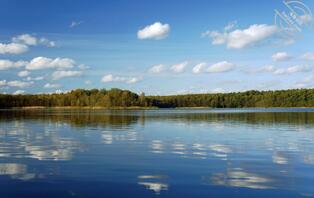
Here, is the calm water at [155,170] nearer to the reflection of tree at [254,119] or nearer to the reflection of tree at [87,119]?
the reflection of tree at [87,119]

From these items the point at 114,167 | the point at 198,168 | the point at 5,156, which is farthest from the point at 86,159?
the point at 198,168

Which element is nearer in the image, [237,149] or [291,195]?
[291,195]

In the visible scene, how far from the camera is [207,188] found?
1608cm

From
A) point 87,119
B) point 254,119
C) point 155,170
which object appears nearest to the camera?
point 155,170

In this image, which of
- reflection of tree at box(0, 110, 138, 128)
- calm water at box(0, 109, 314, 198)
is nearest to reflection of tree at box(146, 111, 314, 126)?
reflection of tree at box(0, 110, 138, 128)

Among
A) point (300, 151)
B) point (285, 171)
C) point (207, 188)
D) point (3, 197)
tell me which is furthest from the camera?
point (300, 151)

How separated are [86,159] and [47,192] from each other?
8531 mm

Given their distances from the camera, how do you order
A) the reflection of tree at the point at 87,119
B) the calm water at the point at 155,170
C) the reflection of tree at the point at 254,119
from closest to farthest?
the calm water at the point at 155,170
the reflection of tree at the point at 87,119
the reflection of tree at the point at 254,119

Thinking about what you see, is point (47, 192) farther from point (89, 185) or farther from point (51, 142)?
point (51, 142)

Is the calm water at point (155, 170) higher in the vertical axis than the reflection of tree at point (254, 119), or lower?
lower

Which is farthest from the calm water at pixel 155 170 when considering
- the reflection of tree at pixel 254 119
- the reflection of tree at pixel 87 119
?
the reflection of tree at pixel 254 119

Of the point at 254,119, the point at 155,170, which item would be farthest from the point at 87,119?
the point at 155,170

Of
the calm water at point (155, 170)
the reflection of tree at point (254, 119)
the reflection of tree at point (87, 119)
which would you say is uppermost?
the reflection of tree at point (87, 119)

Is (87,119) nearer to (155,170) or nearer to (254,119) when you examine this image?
(254,119)
